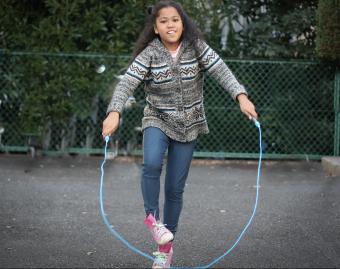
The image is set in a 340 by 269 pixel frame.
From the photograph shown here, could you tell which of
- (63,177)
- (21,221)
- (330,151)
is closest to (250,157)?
(330,151)

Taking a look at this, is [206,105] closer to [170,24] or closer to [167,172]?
[167,172]

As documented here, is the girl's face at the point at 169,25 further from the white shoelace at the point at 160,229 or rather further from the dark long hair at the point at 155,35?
→ the white shoelace at the point at 160,229

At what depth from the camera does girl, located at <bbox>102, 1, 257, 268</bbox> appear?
370cm

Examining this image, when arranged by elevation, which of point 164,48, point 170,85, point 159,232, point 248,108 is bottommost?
point 159,232

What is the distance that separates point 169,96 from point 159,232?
2.93 feet

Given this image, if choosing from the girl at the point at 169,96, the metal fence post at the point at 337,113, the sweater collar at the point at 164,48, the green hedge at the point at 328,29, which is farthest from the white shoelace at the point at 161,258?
the metal fence post at the point at 337,113

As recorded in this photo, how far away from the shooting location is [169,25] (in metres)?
3.78

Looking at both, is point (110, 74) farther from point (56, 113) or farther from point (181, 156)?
point (181, 156)

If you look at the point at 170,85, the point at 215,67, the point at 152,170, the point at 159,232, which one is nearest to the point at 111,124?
the point at 152,170

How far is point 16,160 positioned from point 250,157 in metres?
3.58

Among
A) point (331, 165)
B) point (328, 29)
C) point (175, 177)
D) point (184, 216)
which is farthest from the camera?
point (331, 165)

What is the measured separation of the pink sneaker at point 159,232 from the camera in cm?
354

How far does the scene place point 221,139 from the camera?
29.5 ft

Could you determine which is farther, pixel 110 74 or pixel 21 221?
pixel 110 74
